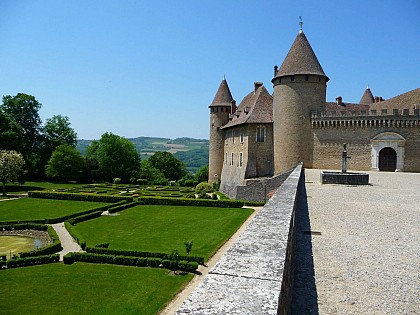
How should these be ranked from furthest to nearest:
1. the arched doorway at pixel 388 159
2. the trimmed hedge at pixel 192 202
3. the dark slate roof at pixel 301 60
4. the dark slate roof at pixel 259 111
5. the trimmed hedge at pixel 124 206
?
1. the dark slate roof at pixel 259 111
2. the dark slate roof at pixel 301 60
3. the arched doorway at pixel 388 159
4. the trimmed hedge at pixel 192 202
5. the trimmed hedge at pixel 124 206

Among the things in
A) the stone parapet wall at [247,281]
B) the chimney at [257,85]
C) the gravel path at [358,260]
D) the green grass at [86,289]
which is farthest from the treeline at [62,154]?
the stone parapet wall at [247,281]

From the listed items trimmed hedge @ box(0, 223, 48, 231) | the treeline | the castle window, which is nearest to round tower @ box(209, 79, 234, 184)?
the treeline

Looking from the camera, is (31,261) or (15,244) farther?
(15,244)

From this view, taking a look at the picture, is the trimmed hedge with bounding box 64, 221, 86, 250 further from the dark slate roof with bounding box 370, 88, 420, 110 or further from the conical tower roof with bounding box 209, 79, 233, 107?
the dark slate roof with bounding box 370, 88, 420, 110

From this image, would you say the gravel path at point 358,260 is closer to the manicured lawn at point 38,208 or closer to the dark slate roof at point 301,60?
the dark slate roof at point 301,60

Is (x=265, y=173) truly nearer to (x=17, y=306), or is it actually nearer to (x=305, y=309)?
(x=17, y=306)

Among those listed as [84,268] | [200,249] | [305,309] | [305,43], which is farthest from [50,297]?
[305,43]

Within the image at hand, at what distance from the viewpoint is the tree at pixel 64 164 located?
155 feet

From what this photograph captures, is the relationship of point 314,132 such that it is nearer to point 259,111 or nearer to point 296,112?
point 296,112

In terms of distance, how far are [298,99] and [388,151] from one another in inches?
329

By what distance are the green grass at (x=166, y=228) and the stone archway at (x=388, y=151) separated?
38.9 ft

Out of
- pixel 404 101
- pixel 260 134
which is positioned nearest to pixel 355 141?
pixel 404 101

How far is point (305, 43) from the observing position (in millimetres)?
30203

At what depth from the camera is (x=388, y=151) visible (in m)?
28.7
